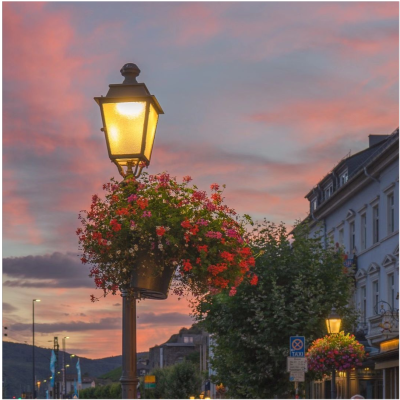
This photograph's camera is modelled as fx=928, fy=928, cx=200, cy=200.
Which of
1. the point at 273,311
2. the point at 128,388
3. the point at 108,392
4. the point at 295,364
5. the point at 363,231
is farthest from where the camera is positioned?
the point at 108,392

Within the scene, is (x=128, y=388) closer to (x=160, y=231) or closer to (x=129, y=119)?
(x=160, y=231)

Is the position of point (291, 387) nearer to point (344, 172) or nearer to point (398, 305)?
point (398, 305)

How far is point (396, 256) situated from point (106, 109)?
33035mm

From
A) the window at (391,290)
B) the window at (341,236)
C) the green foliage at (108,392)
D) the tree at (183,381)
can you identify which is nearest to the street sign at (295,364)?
the window at (391,290)

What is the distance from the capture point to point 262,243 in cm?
4231

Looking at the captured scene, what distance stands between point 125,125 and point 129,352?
194 cm

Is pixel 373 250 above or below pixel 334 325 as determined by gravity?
above

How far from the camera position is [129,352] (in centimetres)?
720

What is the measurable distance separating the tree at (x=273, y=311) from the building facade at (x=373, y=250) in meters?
1.59

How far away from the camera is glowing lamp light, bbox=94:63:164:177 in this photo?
25.7 ft

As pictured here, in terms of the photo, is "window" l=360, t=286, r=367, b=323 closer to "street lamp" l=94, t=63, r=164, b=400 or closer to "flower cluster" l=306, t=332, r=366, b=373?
"flower cluster" l=306, t=332, r=366, b=373

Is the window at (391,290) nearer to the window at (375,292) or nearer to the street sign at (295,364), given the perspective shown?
the window at (375,292)

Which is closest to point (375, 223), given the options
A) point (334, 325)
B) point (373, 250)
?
point (373, 250)

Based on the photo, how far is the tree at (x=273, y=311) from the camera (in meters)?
39.3
